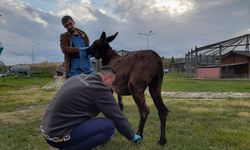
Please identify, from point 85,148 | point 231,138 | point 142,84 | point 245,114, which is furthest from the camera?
point 245,114

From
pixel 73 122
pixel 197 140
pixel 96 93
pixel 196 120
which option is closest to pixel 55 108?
pixel 73 122

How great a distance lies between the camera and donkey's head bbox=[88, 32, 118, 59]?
5.82 m

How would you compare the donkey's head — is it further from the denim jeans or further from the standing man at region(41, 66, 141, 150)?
the denim jeans

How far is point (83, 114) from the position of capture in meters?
3.86

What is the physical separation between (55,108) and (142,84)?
6.01ft

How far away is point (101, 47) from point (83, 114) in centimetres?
224

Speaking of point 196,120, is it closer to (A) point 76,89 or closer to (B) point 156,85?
(B) point 156,85

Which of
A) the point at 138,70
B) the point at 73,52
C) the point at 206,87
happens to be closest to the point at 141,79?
the point at 138,70

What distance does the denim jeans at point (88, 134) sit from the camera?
3908 mm

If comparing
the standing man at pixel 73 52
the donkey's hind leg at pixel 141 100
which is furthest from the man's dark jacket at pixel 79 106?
the standing man at pixel 73 52

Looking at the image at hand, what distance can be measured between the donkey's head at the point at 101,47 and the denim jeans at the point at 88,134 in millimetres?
2111

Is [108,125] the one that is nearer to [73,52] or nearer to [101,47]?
[101,47]

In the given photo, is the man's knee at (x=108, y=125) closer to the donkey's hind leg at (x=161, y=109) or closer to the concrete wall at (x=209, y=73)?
the donkey's hind leg at (x=161, y=109)

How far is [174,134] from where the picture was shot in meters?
6.03
